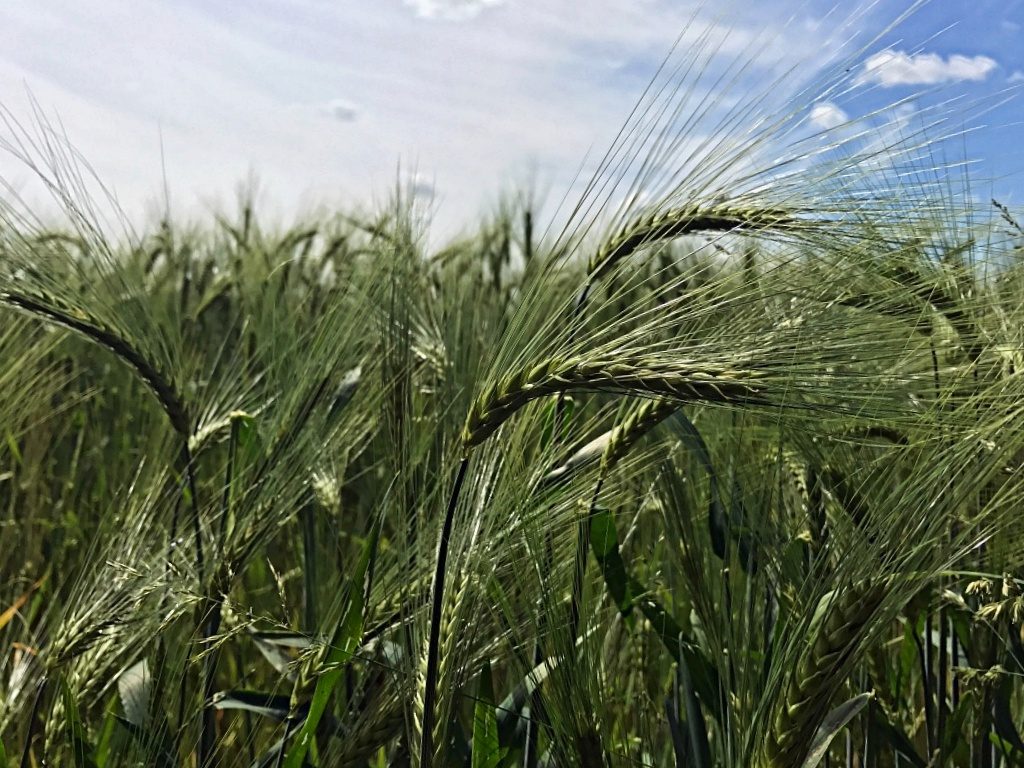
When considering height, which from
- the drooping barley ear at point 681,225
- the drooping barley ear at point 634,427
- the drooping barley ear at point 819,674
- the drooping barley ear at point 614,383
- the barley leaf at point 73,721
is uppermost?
the drooping barley ear at point 681,225

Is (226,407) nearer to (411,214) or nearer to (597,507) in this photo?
(411,214)

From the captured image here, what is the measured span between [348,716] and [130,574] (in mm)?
285

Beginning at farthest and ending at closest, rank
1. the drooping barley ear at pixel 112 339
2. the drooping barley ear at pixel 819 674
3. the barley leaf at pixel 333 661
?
the drooping barley ear at pixel 112 339
the barley leaf at pixel 333 661
the drooping barley ear at pixel 819 674

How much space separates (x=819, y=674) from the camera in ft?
2.43

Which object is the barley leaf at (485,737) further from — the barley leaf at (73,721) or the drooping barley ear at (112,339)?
the drooping barley ear at (112,339)

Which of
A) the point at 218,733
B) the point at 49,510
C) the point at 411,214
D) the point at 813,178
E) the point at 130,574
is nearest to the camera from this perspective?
the point at 813,178

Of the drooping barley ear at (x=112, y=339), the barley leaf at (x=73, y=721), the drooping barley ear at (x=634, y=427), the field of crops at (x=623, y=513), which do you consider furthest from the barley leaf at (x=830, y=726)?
the drooping barley ear at (x=112, y=339)

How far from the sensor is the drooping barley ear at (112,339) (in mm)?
1307

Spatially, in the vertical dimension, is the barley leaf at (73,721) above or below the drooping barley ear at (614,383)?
below

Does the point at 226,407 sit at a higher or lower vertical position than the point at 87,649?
higher

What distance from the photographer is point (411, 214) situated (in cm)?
155

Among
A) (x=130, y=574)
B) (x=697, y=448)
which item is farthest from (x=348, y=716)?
(x=697, y=448)

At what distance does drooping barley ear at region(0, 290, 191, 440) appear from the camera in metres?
1.31

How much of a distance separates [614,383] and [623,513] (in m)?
0.52
